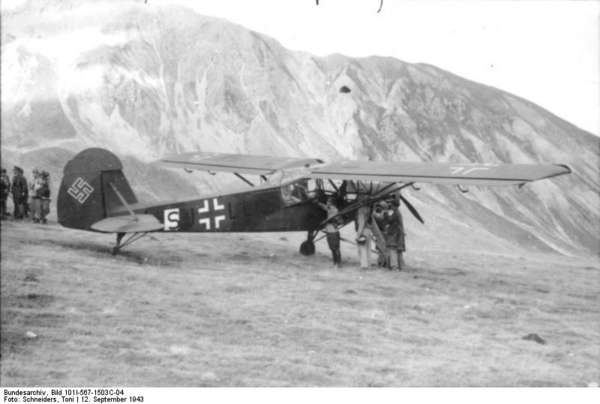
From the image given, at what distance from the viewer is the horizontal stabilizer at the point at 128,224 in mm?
10477

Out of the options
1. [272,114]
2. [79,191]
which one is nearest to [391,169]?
[79,191]

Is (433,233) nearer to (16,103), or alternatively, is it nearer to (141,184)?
Result: (141,184)

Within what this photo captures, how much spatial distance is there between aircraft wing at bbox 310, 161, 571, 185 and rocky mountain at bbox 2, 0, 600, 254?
3.12 m

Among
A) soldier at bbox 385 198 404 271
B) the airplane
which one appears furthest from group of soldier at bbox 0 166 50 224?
soldier at bbox 385 198 404 271

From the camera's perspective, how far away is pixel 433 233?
20844mm

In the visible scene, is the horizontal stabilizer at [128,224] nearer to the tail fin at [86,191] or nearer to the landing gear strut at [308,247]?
the tail fin at [86,191]

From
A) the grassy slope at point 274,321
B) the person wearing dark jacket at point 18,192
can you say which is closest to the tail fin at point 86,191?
the grassy slope at point 274,321

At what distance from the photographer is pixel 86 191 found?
10.9 m

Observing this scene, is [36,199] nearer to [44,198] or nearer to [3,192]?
[44,198]

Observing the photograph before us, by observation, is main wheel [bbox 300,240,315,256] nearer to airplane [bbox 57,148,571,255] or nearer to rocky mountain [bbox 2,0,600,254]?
airplane [bbox 57,148,571,255]

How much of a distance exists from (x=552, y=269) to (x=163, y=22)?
16691 millimetres

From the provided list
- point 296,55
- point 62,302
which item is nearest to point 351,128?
point 296,55

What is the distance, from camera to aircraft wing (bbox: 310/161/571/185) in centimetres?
919

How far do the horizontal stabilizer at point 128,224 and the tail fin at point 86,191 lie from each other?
258 millimetres
